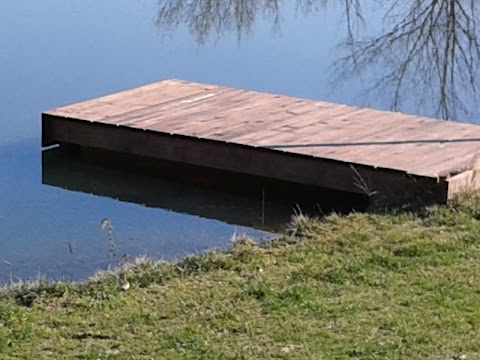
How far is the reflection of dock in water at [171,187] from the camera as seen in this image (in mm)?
6352

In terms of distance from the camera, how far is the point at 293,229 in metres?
5.21

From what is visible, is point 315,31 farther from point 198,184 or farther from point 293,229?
point 293,229

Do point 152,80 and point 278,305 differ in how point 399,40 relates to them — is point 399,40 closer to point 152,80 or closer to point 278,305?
point 152,80

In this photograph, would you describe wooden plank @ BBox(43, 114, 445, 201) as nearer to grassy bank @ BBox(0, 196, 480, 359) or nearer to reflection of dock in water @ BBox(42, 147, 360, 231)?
reflection of dock in water @ BBox(42, 147, 360, 231)

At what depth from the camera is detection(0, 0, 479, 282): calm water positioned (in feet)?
19.2

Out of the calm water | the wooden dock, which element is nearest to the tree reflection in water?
the calm water

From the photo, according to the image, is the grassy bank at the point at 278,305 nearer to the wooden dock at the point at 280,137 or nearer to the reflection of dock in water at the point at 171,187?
the wooden dock at the point at 280,137

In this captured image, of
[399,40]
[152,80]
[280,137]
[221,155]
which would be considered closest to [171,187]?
[221,155]

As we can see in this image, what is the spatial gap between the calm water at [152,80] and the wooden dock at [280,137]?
230 millimetres

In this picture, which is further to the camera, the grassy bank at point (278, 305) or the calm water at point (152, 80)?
the calm water at point (152, 80)

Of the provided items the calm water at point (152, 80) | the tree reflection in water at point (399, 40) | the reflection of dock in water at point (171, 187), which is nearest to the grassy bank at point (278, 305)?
the calm water at point (152, 80)

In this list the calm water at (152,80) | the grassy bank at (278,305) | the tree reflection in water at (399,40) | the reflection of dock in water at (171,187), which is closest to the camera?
the grassy bank at (278,305)

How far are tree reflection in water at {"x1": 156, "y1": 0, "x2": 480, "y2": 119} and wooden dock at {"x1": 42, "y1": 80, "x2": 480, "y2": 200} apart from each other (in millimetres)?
1514

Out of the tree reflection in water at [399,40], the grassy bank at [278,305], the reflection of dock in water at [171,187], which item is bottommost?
the reflection of dock in water at [171,187]
